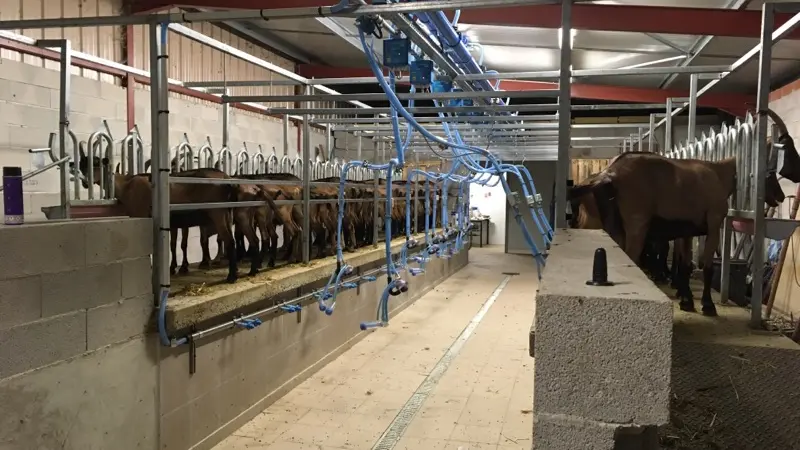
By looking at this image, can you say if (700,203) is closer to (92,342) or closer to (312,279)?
(312,279)

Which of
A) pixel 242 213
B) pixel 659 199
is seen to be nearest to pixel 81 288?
pixel 242 213

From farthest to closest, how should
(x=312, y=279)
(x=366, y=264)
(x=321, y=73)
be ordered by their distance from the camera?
(x=321, y=73) < (x=366, y=264) < (x=312, y=279)

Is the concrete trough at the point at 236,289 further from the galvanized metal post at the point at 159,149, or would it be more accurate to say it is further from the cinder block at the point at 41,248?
the cinder block at the point at 41,248

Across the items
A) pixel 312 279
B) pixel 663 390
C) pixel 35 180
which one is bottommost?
pixel 312 279

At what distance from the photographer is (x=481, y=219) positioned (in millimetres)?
14938

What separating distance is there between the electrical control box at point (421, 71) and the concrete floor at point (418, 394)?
7.49 feet

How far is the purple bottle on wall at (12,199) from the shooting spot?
235 cm

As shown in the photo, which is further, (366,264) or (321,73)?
(321,73)

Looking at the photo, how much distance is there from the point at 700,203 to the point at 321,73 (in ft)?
24.0

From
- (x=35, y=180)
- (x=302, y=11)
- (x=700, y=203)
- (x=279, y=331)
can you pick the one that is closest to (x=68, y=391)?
(x=279, y=331)

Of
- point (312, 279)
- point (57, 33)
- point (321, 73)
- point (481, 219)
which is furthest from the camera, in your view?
point (481, 219)

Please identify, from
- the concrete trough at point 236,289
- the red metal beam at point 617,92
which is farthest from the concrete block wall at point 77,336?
the red metal beam at point 617,92

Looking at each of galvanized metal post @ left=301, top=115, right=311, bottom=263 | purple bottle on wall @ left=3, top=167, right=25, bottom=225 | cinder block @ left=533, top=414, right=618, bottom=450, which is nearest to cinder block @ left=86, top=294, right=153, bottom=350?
purple bottle on wall @ left=3, top=167, right=25, bottom=225

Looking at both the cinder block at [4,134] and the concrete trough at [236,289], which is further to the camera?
the cinder block at [4,134]
